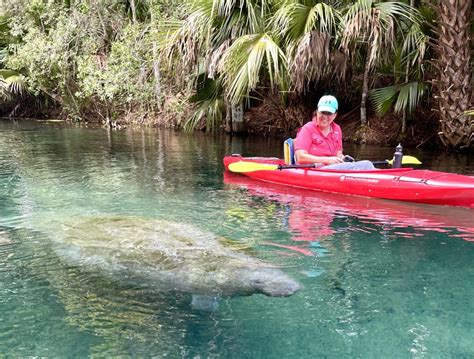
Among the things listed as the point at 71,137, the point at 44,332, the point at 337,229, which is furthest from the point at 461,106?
the point at 71,137

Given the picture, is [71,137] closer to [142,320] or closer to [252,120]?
[252,120]

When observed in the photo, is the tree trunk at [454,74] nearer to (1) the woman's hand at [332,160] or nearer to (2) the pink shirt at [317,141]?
(2) the pink shirt at [317,141]

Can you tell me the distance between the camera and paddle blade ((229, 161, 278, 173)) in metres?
7.60

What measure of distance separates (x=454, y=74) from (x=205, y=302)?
8194mm

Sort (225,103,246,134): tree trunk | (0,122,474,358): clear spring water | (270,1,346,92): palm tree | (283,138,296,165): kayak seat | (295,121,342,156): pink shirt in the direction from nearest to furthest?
1. (0,122,474,358): clear spring water
2. (295,121,342,156): pink shirt
3. (283,138,296,165): kayak seat
4. (270,1,346,92): palm tree
5. (225,103,246,134): tree trunk

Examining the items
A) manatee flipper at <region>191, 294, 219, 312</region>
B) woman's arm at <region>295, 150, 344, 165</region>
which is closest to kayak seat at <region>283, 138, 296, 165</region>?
woman's arm at <region>295, 150, 344, 165</region>

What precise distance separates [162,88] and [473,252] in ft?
47.0

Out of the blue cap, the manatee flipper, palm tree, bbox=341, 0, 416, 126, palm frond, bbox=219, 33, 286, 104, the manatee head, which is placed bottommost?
the manatee flipper

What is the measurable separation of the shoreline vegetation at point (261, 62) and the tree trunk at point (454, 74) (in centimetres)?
2

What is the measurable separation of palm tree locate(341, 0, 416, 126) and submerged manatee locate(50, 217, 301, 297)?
6037 mm

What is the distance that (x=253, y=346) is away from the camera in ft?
9.29

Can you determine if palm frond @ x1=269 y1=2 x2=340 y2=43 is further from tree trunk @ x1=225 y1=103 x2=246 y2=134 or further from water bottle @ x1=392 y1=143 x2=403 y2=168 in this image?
tree trunk @ x1=225 y1=103 x2=246 y2=134

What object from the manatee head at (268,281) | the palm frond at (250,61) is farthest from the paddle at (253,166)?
the manatee head at (268,281)

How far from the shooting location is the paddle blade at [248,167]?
299 inches
